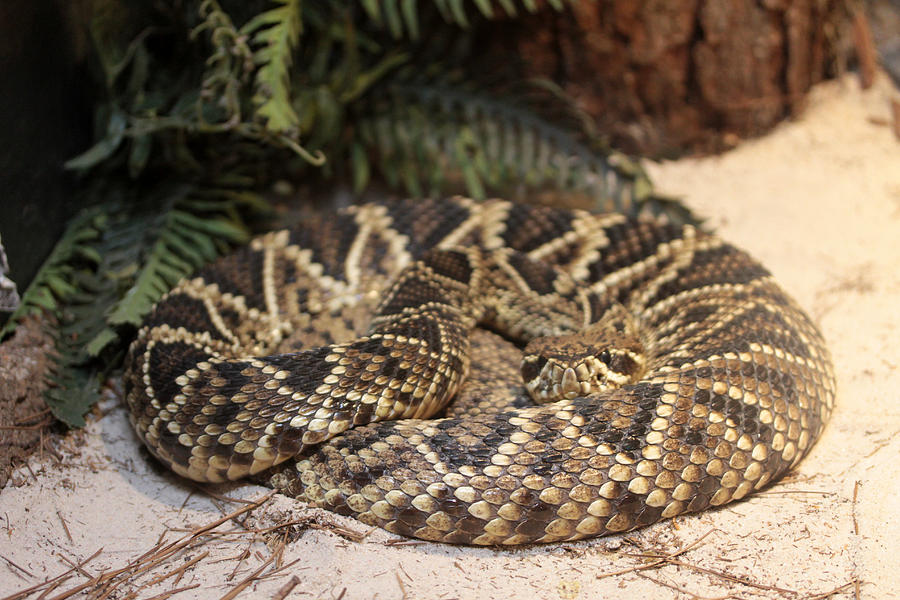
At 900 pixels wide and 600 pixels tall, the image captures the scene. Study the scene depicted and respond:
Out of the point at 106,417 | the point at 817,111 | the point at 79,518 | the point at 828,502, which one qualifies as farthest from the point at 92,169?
the point at 817,111

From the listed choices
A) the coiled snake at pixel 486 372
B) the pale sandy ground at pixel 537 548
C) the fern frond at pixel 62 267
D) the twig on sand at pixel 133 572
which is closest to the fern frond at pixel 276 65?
the coiled snake at pixel 486 372

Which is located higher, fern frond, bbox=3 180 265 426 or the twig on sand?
fern frond, bbox=3 180 265 426

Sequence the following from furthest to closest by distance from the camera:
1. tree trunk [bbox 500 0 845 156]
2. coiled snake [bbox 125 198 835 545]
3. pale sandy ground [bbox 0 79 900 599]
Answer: tree trunk [bbox 500 0 845 156]
coiled snake [bbox 125 198 835 545]
pale sandy ground [bbox 0 79 900 599]

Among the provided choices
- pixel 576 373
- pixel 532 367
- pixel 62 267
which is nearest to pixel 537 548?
pixel 576 373

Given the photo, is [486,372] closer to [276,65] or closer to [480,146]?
[480,146]

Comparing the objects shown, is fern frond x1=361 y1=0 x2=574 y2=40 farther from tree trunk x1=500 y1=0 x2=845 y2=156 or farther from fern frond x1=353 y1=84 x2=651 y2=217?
fern frond x1=353 y1=84 x2=651 y2=217

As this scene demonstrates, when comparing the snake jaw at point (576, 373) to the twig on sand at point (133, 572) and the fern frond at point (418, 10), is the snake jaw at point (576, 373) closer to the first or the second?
the twig on sand at point (133, 572)

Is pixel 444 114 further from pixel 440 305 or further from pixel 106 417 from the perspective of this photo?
pixel 106 417

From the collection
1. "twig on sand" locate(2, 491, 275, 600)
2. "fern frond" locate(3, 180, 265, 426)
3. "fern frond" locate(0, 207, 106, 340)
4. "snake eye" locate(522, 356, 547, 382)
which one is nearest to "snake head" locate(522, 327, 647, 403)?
"snake eye" locate(522, 356, 547, 382)
